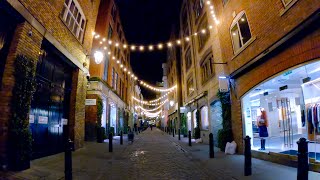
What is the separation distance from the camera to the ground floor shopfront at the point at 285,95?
22.6 feet

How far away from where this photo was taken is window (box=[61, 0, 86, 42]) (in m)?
10.8

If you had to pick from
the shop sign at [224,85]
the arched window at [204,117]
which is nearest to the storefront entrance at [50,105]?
the shop sign at [224,85]

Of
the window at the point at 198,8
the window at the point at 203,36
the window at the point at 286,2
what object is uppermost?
the window at the point at 198,8

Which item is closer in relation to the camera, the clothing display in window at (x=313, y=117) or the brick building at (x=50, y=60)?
the brick building at (x=50, y=60)

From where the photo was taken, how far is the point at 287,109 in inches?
457

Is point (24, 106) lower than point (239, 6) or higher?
lower

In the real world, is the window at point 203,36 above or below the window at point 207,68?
above

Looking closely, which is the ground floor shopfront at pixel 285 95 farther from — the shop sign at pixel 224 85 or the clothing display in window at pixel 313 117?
the shop sign at pixel 224 85

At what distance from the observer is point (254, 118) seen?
13.2 meters

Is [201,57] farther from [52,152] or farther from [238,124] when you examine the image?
[52,152]

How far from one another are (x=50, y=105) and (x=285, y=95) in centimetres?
1146

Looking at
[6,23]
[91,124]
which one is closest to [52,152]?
[6,23]

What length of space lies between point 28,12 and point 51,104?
13.9ft

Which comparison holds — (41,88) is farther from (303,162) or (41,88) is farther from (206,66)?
(206,66)
